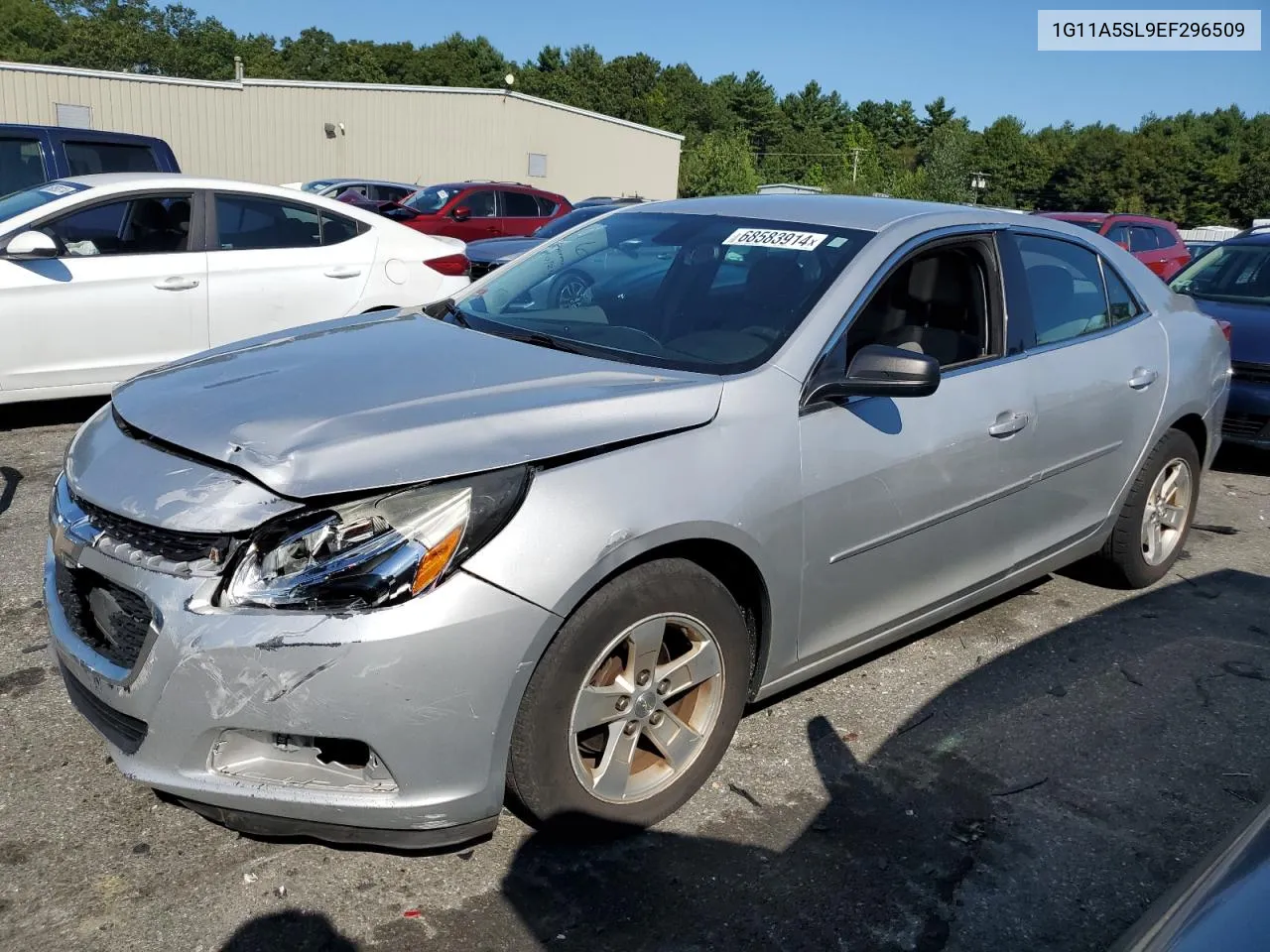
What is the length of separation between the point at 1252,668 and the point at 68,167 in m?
9.03

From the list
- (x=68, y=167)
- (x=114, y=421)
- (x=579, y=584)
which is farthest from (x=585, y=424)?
(x=68, y=167)

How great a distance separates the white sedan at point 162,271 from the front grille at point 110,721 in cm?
422

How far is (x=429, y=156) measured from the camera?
36.8m

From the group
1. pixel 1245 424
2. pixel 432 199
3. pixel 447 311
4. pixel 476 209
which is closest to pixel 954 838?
pixel 447 311

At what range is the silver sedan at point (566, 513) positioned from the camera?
2.36 m

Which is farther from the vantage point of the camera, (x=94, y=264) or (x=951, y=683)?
(x=94, y=264)

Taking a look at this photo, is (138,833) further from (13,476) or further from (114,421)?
(13,476)

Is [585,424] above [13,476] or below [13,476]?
above

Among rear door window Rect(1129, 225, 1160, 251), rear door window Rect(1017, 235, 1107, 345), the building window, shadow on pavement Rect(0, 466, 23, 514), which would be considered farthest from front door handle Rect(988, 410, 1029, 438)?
the building window

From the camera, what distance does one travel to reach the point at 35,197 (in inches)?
257

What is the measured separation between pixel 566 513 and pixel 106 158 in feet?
27.5

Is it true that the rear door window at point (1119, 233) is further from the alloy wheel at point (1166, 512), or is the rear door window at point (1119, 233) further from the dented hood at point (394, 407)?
the dented hood at point (394, 407)

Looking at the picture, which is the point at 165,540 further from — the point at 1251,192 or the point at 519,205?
the point at 1251,192

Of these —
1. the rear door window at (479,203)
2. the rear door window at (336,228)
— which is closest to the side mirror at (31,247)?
the rear door window at (336,228)
